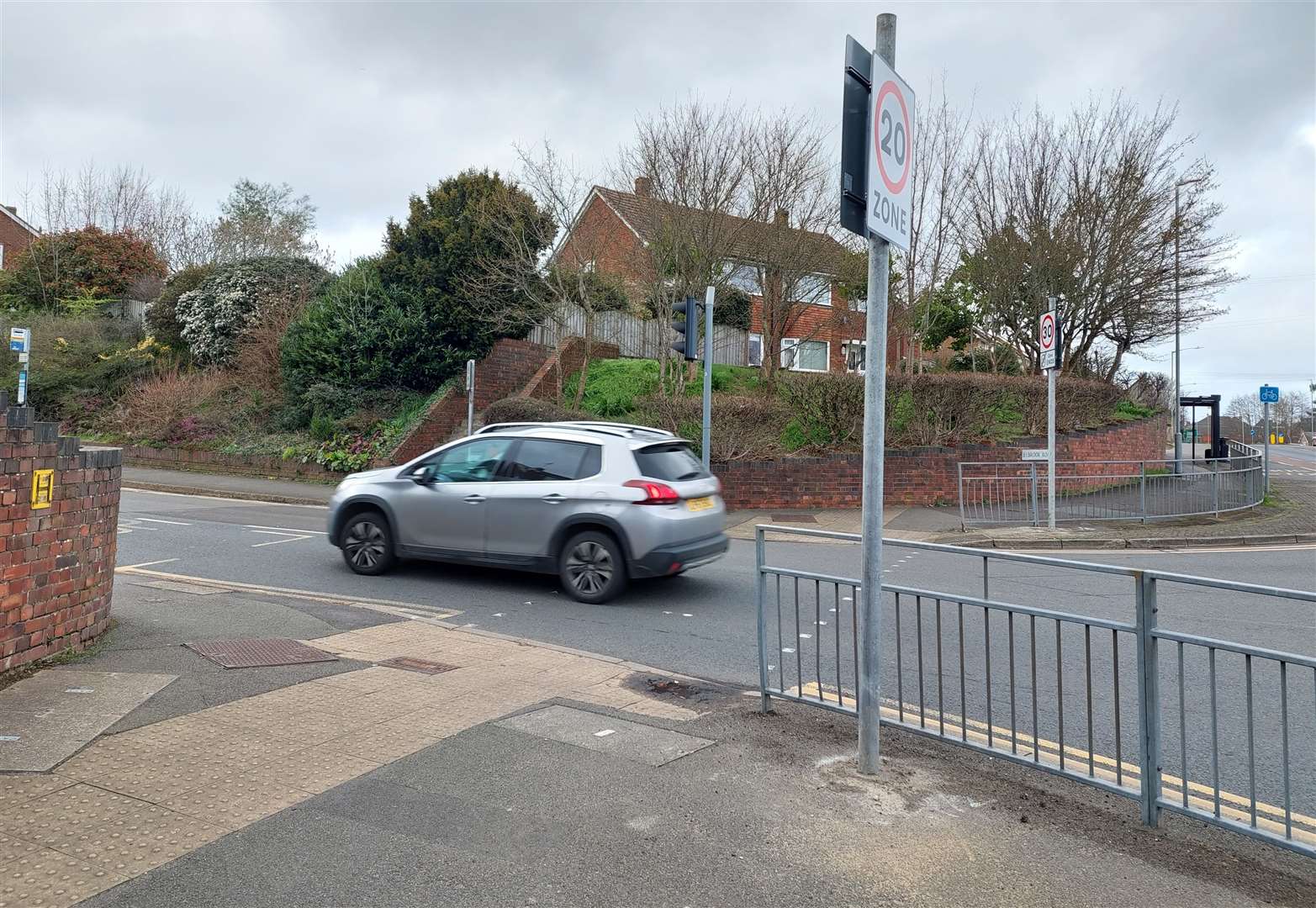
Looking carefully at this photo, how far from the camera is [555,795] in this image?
4.01 meters

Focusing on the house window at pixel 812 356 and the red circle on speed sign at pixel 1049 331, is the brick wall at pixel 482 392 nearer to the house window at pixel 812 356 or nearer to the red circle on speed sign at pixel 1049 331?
the house window at pixel 812 356

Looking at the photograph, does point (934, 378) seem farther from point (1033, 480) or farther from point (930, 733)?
point (930, 733)

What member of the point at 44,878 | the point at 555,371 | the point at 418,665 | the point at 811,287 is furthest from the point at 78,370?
the point at 44,878

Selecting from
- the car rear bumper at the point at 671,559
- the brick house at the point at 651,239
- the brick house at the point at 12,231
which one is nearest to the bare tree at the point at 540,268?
the brick house at the point at 651,239

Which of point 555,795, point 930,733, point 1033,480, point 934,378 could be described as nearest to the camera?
point 555,795

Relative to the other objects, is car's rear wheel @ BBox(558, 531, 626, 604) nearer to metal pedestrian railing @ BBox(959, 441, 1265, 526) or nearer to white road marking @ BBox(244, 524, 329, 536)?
white road marking @ BBox(244, 524, 329, 536)

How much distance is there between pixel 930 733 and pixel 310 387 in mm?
21455

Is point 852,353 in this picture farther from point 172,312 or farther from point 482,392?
point 172,312

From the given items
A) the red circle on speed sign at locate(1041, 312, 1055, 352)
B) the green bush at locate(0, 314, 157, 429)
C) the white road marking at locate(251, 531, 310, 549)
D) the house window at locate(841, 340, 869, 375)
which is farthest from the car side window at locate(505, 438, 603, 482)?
the green bush at locate(0, 314, 157, 429)

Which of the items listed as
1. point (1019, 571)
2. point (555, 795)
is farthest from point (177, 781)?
point (1019, 571)

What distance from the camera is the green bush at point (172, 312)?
94.1 ft

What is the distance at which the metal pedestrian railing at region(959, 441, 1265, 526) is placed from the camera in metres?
15.9

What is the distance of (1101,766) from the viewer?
14.9 ft

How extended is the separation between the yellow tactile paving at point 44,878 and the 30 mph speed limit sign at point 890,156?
13.0 feet
